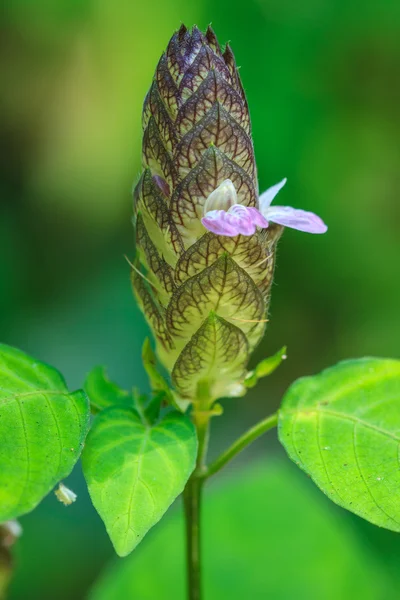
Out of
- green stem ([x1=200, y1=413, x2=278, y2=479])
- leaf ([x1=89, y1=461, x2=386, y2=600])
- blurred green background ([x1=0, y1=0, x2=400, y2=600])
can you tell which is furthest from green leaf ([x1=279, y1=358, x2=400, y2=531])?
blurred green background ([x1=0, y1=0, x2=400, y2=600])

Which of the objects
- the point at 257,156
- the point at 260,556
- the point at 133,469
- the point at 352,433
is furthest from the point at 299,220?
the point at 257,156

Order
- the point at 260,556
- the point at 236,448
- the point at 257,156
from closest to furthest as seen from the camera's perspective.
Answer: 1. the point at 236,448
2. the point at 260,556
3. the point at 257,156

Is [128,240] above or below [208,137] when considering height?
below

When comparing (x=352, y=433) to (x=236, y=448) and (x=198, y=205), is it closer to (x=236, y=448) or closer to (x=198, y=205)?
(x=236, y=448)

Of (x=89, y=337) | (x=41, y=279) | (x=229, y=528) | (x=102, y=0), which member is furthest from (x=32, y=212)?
(x=229, y=528)

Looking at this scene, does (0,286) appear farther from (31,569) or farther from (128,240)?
(31,569)
